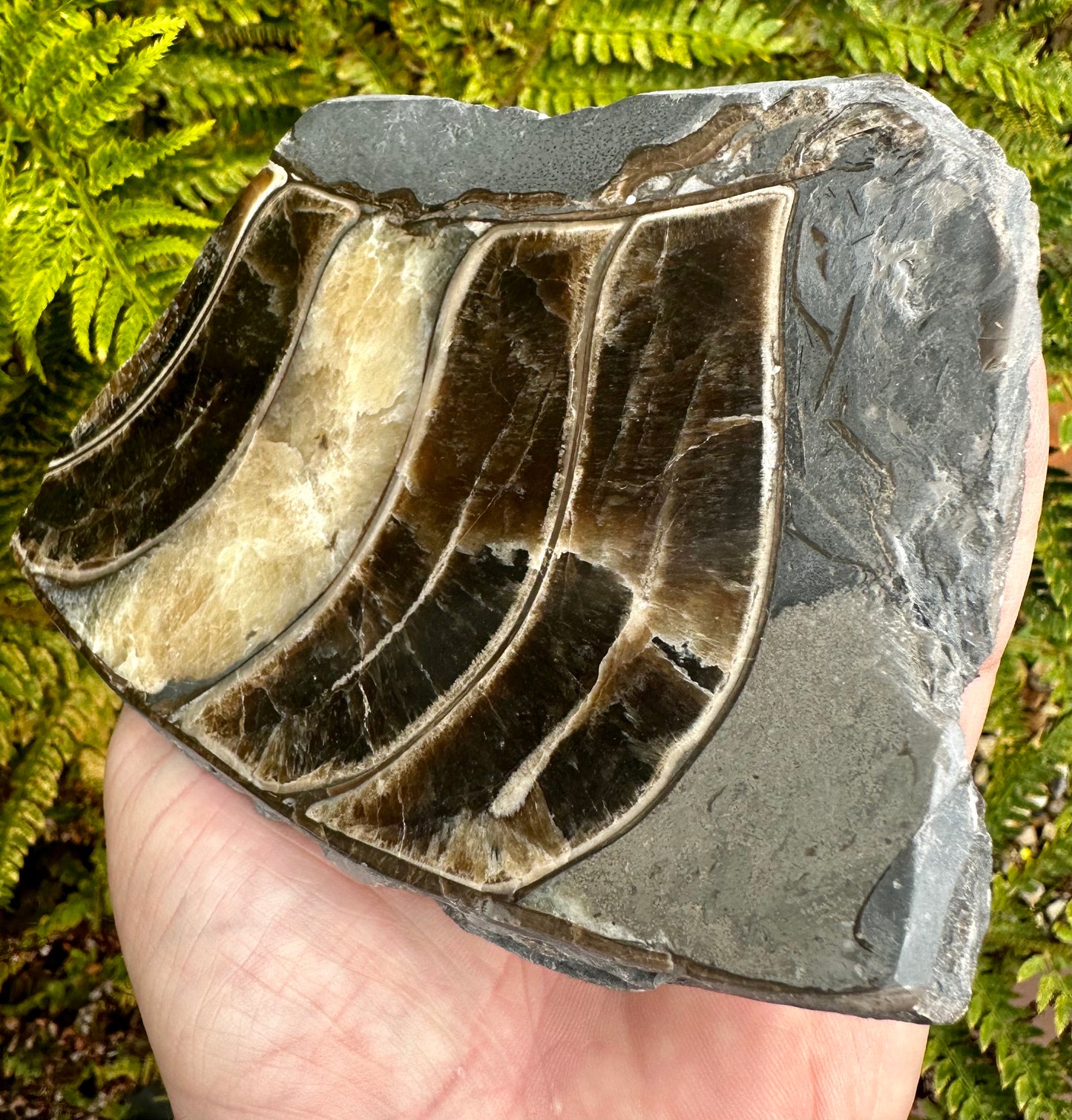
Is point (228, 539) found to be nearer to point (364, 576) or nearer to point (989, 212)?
point (364, 576)

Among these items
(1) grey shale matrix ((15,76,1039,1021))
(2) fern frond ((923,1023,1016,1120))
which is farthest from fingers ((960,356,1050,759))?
(2) fern frond ((923,1023,1016,1120))

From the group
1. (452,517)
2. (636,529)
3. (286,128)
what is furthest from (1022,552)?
(286,128)

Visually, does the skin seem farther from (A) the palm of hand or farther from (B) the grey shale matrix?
(B) the grey shale matrix

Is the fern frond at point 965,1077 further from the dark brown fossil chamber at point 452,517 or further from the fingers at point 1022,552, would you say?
the dark brown fossil chamber at point 452,517

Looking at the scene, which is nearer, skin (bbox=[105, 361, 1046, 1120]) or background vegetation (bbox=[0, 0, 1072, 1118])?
skin (bbox=[105, 361, 1046, 1120])

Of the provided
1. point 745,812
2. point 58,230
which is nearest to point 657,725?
point 745,812

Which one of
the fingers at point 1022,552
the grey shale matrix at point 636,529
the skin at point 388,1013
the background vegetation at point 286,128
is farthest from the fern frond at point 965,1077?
the grey shale matrix at point 636,529

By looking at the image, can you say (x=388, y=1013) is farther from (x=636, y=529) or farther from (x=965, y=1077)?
(x=965, y=1077)
